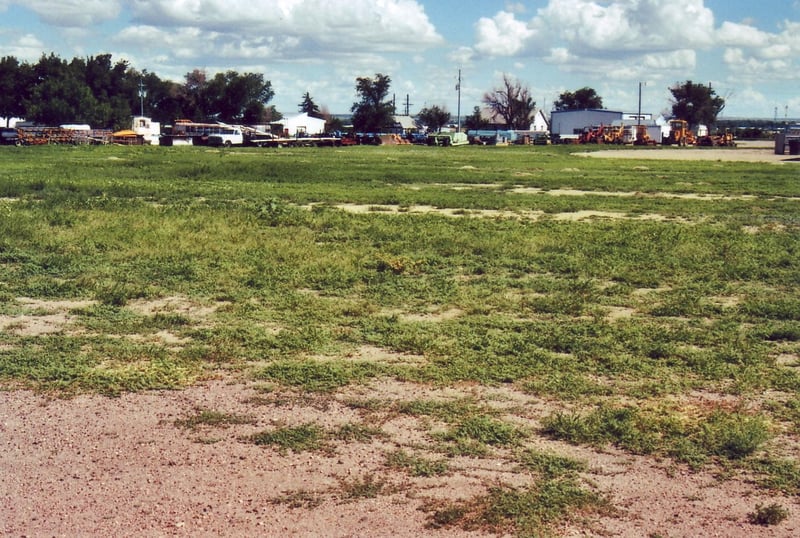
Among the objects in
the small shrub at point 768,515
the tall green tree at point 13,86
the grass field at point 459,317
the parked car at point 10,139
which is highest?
the tall green tree at point 13,86

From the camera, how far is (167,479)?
5.70 meters

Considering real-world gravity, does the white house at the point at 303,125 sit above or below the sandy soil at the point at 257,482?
above

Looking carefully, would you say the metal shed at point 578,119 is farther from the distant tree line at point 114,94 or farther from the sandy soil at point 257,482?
the sandy soil at point 257,482

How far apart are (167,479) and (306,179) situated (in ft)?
88.0

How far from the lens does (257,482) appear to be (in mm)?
→ 5676

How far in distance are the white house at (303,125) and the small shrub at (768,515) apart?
124m

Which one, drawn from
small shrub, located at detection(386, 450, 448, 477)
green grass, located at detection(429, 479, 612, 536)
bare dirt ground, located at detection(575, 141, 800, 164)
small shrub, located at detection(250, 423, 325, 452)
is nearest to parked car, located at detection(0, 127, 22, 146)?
bare dirt ground, located at detection(575, 141, 800, 164)

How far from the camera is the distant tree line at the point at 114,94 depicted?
115500 millimetres

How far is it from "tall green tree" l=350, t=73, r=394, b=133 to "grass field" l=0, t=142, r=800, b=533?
11032 centimetres

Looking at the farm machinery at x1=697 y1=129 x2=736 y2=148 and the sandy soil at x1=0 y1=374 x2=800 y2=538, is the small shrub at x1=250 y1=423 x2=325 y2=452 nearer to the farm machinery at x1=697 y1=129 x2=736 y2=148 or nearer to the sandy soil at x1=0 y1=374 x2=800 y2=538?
the sandy soil at x1=0 y1=374 x2=800 y2=538

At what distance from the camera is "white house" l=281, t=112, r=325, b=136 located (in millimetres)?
131750

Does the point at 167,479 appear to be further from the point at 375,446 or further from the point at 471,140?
the point at 471,140

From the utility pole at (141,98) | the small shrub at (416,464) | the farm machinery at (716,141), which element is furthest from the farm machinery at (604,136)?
the small shrub at (416,464)

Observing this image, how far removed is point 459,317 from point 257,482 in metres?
4.76
